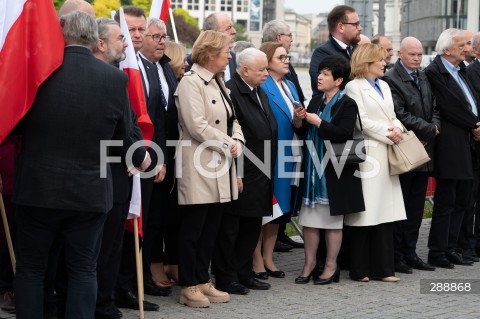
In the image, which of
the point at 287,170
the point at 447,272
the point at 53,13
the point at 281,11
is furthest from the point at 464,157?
the point at 281,11

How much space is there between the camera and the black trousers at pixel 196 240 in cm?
796

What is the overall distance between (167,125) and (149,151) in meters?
0.48

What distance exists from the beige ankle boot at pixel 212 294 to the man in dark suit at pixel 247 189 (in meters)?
0.28

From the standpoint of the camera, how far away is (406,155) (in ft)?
29.7

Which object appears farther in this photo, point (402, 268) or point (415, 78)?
point (415, 78)

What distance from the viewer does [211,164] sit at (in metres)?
7.93

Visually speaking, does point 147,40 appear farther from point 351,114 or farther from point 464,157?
point 464,157

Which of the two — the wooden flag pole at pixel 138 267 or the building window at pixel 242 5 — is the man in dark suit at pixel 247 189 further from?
the building window at pixel 242 5

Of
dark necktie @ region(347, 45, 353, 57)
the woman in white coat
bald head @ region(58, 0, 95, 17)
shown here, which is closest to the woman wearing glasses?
the woman in white coat

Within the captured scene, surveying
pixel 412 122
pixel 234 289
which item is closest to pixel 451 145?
pixel 412 122

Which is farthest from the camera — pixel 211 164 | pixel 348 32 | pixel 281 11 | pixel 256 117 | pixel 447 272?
pixel 281 11

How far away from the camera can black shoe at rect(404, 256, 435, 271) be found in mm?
9648

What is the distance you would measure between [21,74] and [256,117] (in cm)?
271

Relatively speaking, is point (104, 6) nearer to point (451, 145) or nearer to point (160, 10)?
point (160, 10)
